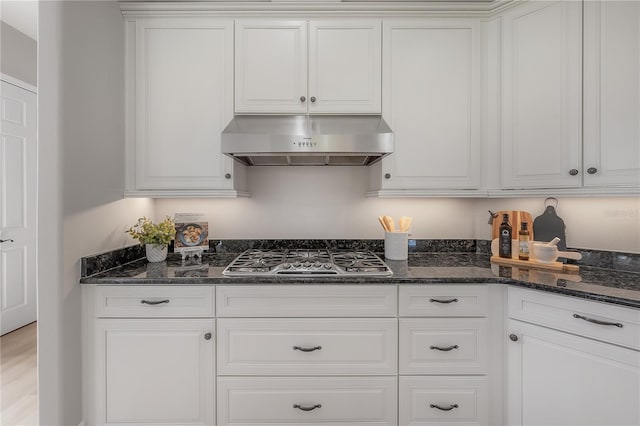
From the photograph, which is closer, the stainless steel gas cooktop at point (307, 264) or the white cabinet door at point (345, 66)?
the stainless steel gas cooktop at point (307, 264)

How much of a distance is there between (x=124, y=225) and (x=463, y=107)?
7.27 feet

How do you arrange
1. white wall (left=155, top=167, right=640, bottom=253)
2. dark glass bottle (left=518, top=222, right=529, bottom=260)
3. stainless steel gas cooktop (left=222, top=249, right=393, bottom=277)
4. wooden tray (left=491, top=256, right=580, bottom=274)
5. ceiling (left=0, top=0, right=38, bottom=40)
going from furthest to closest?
1. ceiling (left=0, top=0, right=38, bottom=40)
2. white wall (left=155, top=167, right=640, bottom=253)
3. dark glass bottle (left=518, top=222, right=529, bottom=260)
4. wooden tray (left=491, top=256, right=580, bottom=274)
5. stainless steel gas cooktop (left=222, top=249, right=393, bottom=277)

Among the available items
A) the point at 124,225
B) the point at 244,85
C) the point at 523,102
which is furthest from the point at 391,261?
the point at 124,225

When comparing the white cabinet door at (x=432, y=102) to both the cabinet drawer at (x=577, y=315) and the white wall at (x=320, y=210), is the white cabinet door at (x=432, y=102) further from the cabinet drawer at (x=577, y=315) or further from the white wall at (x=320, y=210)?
the cabinet drawer at (x=577, y=315)

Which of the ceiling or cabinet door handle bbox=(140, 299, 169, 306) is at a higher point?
the ceiling

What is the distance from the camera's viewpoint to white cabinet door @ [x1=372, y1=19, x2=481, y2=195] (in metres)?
1.77

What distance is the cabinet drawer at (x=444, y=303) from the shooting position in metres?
1.45

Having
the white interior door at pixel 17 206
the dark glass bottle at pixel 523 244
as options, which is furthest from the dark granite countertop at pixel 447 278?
the white interior door at pixel 17 206

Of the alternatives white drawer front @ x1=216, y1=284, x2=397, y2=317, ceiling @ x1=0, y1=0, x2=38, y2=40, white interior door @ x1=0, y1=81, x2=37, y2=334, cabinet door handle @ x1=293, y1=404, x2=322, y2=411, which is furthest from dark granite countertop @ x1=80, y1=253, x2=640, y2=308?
ceiling @ x1=0, y1=0, x2=38, y2=40

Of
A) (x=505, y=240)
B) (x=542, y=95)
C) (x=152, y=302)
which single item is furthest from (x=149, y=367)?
(x=542, y=95)

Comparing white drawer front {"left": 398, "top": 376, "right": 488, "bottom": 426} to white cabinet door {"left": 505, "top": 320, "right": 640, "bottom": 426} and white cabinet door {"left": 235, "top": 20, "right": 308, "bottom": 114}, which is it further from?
white cabinet door {"left": 235, "top": 20, "right": 308, "bottom": 114}

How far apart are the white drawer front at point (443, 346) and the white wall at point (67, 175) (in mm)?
1609

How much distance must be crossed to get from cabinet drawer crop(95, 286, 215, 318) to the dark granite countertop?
40 millimetres

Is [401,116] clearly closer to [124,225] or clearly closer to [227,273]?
[227,273]
